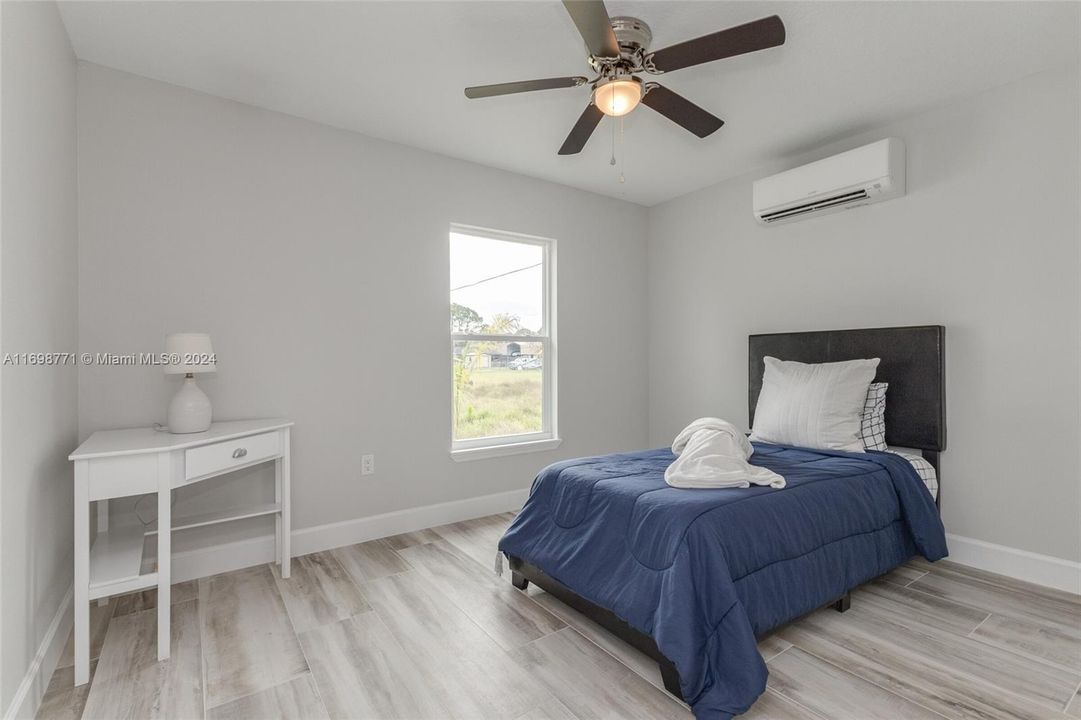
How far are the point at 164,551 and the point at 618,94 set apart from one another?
2.45 m

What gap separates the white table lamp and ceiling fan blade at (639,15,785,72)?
2273 millimetres

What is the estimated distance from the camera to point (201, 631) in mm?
2205

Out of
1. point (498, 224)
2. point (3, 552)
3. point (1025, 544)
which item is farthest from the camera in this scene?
point (498, 224)

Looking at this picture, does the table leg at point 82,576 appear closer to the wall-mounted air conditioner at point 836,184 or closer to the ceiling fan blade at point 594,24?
the ceiling fan blade at point 594,24

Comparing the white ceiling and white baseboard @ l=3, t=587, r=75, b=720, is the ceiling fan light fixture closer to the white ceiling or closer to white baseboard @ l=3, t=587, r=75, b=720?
the white ceiling

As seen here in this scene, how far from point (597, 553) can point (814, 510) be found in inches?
35.5

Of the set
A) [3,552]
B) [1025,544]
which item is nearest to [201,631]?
[3,552]

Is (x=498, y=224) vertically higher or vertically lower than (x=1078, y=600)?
higher

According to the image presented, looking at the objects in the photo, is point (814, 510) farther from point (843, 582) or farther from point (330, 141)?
point (330, 141)

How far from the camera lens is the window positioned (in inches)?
151

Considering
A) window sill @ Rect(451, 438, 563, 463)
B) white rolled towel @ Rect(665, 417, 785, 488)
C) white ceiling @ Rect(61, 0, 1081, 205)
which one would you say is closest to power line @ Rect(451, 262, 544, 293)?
white ceiling @ Rect(61, 0, 1081, 205)

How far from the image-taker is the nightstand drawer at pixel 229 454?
2182 millimetres

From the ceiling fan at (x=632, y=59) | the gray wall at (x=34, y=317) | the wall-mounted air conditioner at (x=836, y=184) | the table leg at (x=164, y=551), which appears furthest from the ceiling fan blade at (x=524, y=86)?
the wall-mounted air conditioner at (x=836, y=184)

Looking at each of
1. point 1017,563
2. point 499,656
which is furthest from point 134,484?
point 1017,563
